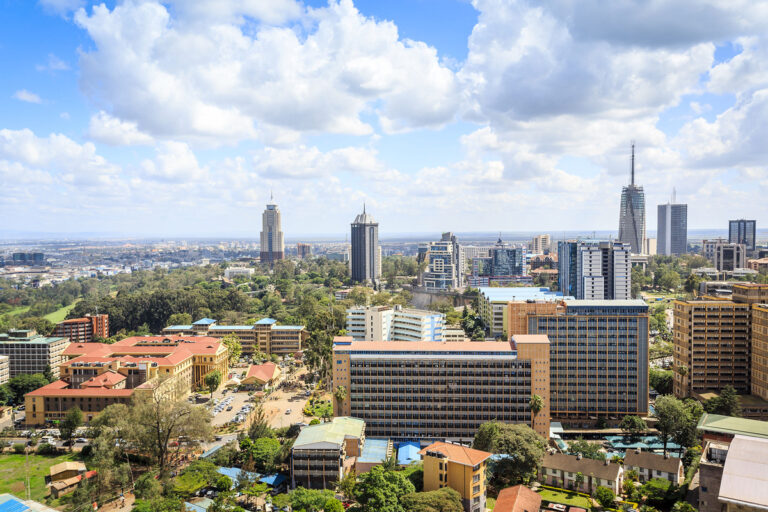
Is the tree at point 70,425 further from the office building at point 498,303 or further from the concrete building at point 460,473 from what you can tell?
the office building at point 498,303

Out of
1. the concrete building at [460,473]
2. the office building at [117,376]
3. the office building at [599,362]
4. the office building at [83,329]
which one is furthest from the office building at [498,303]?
the office building at [83,329]

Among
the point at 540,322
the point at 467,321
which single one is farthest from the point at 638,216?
the point at 540,322

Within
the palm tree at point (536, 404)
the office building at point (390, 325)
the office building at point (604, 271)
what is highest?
the office building at point (604, 271)

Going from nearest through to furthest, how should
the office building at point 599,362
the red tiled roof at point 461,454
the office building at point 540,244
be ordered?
the red tiled roof at point 461,454, the office building at point 599,362, the office building at point 540,244

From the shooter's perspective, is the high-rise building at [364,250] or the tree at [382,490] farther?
the high-rise building at [364,250]

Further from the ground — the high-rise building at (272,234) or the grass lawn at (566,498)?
the high-rise building at (272,234)

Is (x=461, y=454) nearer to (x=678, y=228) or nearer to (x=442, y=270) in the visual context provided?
(x=442, y=270)

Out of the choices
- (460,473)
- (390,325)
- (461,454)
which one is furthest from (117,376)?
(460,473)
